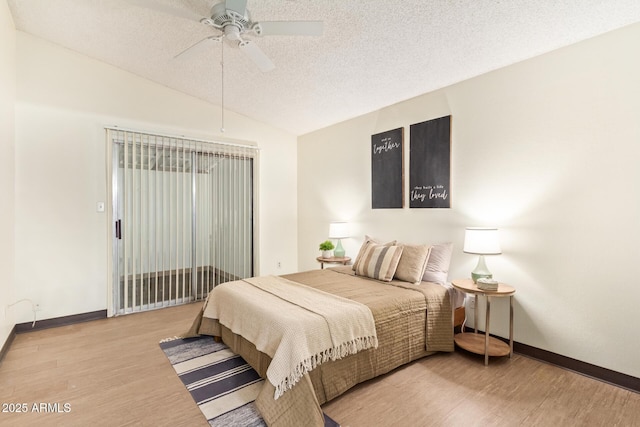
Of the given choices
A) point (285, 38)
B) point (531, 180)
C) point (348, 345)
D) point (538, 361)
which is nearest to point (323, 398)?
point (348, 345)

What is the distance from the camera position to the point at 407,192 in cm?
375

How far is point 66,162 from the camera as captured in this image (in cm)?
355

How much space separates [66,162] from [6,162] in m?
0.70

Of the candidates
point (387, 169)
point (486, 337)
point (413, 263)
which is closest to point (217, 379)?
point (413, 263)

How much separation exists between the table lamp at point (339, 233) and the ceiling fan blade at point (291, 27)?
2688mm

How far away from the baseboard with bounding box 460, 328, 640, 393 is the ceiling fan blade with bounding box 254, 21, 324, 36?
124 inches

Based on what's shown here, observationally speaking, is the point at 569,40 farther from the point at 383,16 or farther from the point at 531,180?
the point at 383,16

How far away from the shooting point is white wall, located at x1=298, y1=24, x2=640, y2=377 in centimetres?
226

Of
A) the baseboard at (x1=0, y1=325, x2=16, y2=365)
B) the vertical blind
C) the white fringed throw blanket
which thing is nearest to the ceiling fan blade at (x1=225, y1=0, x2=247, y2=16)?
the white fringed throw blanket

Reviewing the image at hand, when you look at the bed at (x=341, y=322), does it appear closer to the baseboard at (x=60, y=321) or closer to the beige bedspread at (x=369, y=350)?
the beige bedspread at (x=369, y=350)

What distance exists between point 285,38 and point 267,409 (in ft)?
9.85

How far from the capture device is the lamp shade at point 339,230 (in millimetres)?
4398

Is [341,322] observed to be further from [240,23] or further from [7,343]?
[7,343]

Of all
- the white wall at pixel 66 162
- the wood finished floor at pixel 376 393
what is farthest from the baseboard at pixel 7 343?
the white wall at pixel 66 162
